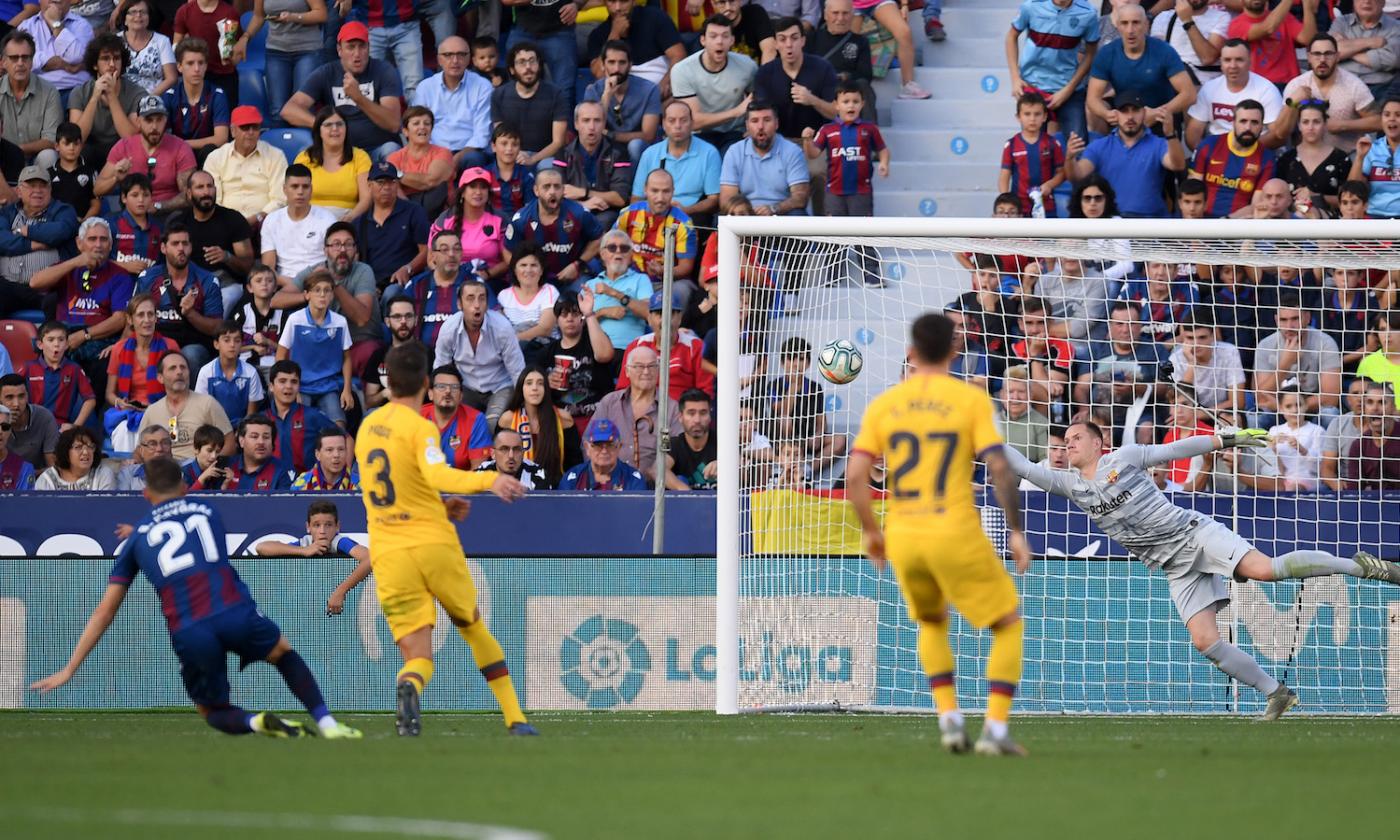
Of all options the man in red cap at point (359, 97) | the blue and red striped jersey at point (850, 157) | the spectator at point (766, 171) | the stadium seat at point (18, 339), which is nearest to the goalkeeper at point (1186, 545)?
the blue and red striped jersey at point (850, 157)

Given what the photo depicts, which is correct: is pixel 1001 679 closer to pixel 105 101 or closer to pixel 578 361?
pixel 578 361

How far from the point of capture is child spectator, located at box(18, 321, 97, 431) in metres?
16.3

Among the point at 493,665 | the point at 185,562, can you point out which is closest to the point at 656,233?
the point at 493,665

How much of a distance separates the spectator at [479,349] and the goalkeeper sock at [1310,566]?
22.2 ft

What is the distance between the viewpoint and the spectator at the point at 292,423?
1555 cm

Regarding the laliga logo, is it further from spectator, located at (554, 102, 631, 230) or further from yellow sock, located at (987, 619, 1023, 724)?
yellow sock, located at (987, 619, 1023, 724)

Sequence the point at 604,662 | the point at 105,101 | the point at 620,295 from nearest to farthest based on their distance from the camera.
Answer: the point at 604,662, the point at 620,295, the point at 105,101

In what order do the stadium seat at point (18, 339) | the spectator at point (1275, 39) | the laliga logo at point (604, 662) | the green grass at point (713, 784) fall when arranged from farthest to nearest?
1. the spectator at point (1275, 39)
2. the stadium seat at point (18, 339)
3. the laliga logo at point (604, 662)
4. the green grass at point (713, 784)

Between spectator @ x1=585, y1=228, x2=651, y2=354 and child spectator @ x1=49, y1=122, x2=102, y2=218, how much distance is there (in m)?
5.43

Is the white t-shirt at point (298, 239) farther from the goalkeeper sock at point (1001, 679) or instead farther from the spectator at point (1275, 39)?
the goalkeeper sock at point (1001, 679)

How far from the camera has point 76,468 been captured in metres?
15.2

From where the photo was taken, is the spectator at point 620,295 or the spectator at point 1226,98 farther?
the spectator at point 1226,98

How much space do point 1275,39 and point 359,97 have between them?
8829 millimetres

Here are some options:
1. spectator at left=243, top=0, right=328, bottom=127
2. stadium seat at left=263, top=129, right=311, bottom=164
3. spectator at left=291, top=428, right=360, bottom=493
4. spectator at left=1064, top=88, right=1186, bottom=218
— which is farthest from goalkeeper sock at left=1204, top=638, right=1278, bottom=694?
spectator at left=243, top=0, right=328, bottom=127
